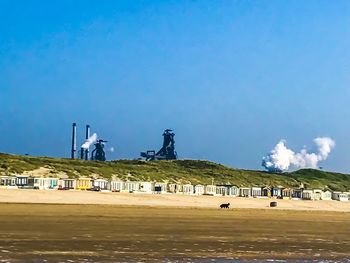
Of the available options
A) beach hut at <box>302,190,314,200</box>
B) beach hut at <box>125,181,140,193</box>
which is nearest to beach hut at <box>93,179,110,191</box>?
beach hut at <box>125,181,140,193</box>

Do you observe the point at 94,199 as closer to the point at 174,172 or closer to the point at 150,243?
the point at 150,243

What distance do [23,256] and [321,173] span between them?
14837 centimetres

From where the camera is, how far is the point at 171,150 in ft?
534

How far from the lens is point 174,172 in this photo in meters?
124

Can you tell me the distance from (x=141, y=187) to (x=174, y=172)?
33577 millimetres

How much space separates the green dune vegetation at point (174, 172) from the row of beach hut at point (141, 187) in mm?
8154

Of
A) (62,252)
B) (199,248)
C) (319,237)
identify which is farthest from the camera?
(319,237)

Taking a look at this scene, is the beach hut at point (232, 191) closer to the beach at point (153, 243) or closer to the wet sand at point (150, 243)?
the beach at point (153, 243)

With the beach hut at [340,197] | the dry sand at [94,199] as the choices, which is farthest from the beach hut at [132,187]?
the beach hut at [340,197]

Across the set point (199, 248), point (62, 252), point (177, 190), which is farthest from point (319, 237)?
point (177, 190)

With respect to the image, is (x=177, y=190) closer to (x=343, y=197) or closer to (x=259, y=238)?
(x=343, y=197)

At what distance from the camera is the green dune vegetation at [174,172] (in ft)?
319

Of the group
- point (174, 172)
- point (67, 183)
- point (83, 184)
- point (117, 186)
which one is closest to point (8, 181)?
point (67, 183)

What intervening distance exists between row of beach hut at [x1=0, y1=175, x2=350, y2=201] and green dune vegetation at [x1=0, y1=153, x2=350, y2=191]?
815 cm
